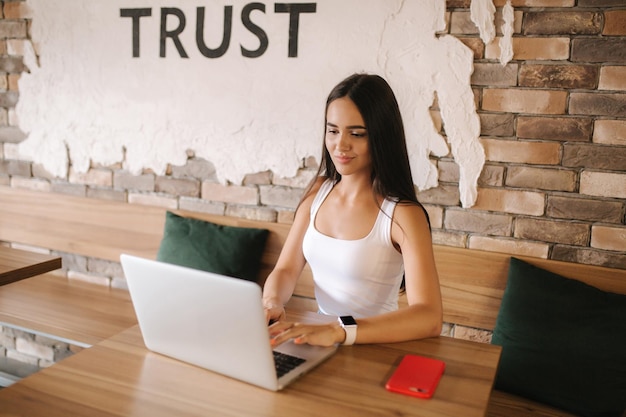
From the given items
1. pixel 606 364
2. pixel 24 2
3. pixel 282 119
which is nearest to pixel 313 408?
pixel 606 364

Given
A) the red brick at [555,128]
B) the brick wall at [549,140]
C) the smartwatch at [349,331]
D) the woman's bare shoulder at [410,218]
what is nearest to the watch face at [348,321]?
the smartwatch at [349,331]

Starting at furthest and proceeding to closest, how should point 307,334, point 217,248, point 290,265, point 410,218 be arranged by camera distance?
point 217,248 → point 290,265 → point 410,218 → point 307,334

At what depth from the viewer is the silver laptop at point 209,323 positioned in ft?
3.56

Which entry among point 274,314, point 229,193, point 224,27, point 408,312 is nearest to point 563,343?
point 408,312

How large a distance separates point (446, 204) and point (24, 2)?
2.27m

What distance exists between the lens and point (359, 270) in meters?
1.73

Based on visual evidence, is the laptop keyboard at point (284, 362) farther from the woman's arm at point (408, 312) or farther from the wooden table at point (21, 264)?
the wooden table at point (21, 264)

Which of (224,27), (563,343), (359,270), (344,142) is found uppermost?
(224,27)

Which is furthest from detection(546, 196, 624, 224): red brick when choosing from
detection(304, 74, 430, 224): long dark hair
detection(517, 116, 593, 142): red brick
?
detection(304, 74, 430, 224): long dark hair

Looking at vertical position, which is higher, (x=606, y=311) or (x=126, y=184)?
(x=126, y=184)

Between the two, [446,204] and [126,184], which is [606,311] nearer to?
[446,204]

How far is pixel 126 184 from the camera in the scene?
2.84m

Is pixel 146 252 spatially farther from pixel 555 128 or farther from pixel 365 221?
pixel 555 128

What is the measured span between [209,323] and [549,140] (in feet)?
4.75
